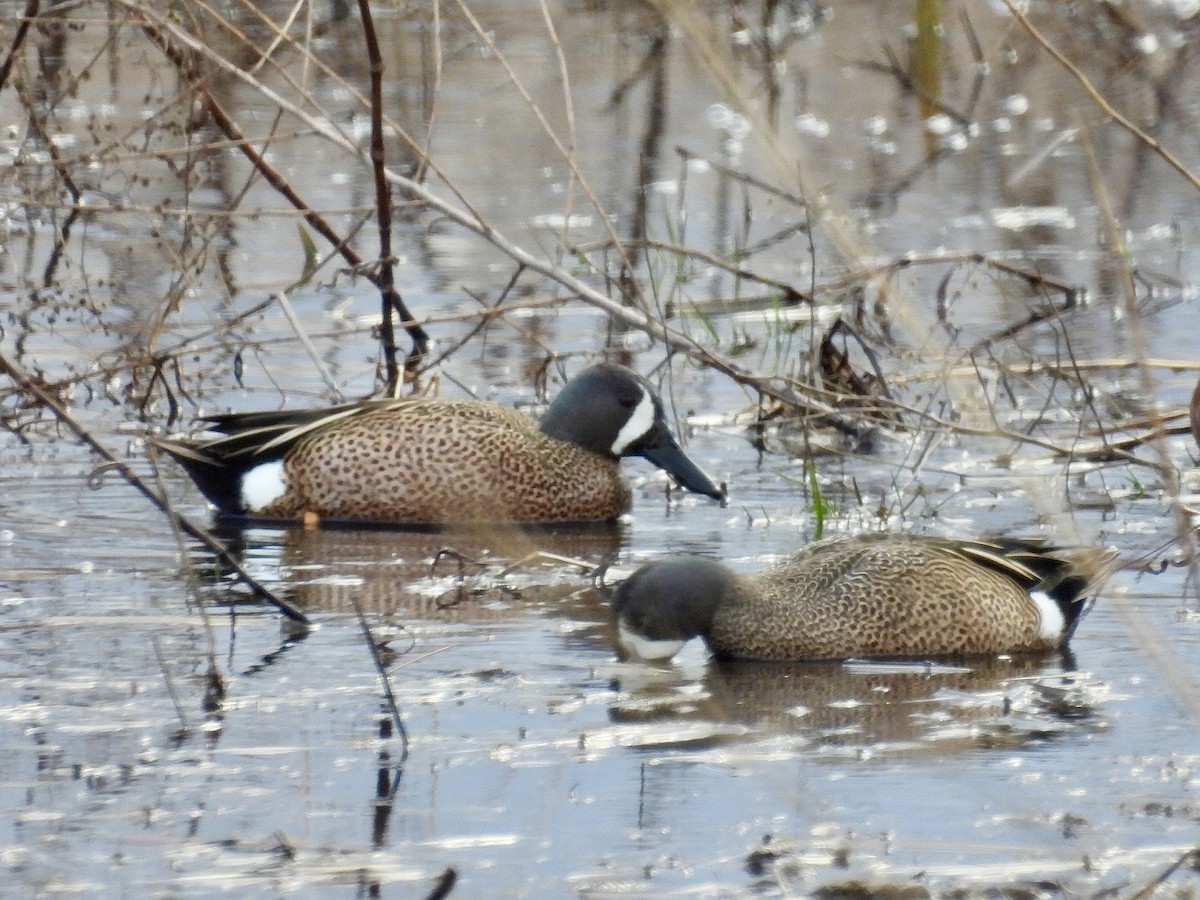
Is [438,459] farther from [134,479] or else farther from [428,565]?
[134,479]

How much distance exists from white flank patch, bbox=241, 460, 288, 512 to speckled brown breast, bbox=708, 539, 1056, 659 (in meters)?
2.03

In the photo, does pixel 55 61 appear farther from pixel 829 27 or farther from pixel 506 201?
pixel 829 27

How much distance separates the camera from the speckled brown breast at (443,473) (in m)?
6.95

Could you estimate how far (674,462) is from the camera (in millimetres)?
7090

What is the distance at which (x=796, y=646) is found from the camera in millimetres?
5246

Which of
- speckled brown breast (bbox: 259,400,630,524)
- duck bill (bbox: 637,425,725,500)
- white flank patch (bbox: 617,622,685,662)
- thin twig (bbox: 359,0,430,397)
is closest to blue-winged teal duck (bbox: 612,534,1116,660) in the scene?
white flank patch (bbox: 617,622,685,662)

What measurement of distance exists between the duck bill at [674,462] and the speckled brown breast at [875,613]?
5.19ft

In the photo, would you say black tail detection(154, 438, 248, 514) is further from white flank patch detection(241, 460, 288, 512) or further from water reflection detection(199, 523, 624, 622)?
water reflection detection(199, 523, 624, 622)

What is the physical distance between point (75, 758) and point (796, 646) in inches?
66.6

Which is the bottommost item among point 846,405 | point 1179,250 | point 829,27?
point 846,405

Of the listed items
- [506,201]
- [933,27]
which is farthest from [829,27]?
[506,201]

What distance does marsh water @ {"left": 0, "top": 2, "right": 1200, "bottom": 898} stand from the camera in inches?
152

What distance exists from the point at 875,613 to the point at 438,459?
207 centimetres

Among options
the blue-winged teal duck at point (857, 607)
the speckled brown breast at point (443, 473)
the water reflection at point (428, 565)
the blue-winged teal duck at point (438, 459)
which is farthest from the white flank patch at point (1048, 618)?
the speckled brown breast at point (443, 473)
